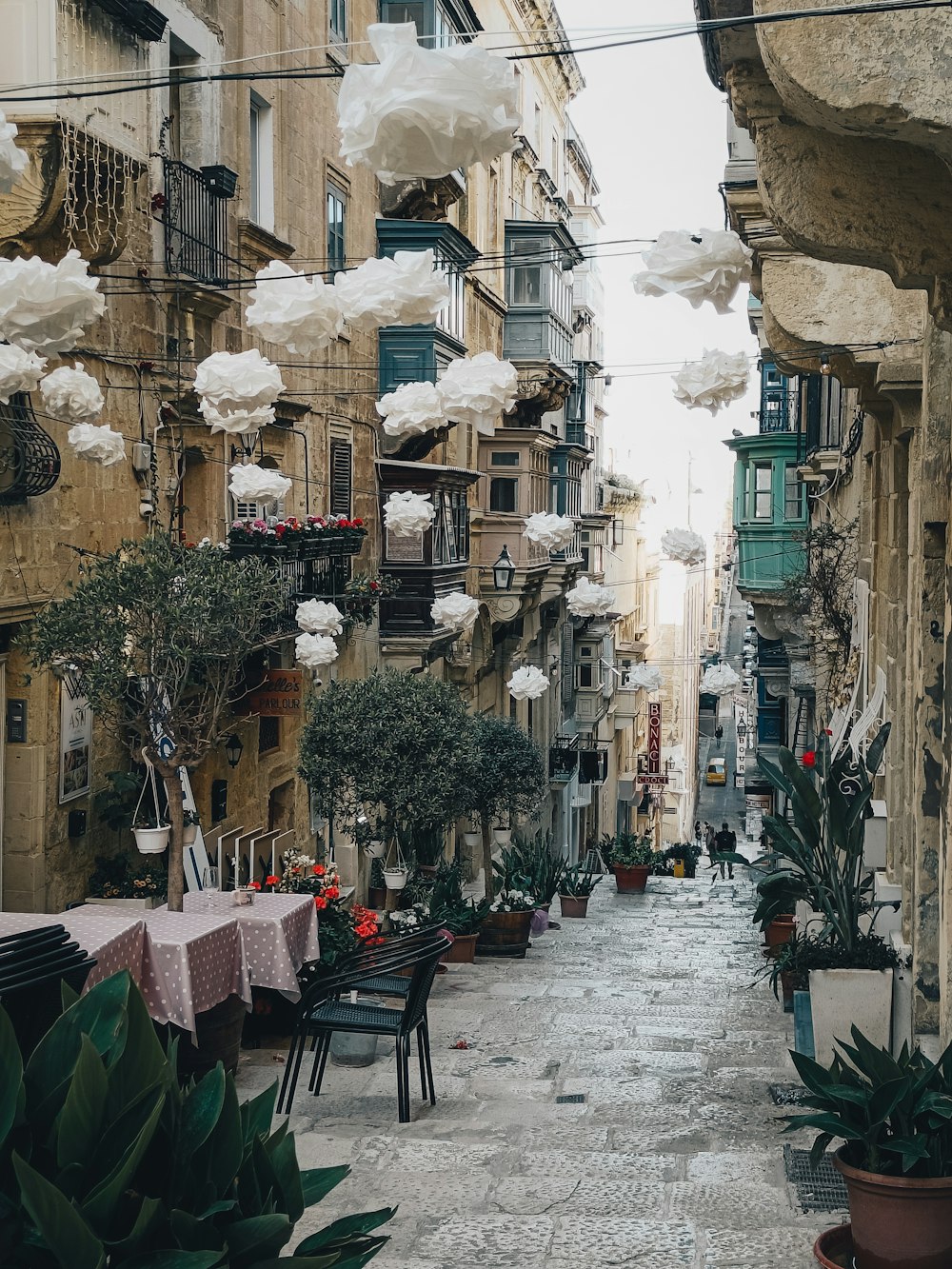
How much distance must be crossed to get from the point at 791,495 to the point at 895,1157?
1051 inches

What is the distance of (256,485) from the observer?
14.3 metres

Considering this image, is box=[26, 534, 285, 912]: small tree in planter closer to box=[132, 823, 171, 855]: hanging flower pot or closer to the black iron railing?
box=[132, 823, 171, 855]: hanging flower pot

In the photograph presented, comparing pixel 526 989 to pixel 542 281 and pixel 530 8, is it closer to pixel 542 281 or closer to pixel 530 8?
pixel 542 281

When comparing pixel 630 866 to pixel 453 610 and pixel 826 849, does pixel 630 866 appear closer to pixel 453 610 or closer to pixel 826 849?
pixel 453 610

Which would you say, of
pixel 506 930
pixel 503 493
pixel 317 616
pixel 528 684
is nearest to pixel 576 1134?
pixel 506 930

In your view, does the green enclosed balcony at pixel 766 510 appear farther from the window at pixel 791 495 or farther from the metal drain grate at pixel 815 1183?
the metal drain grate at pixel 815 1183

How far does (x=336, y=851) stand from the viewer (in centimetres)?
2175

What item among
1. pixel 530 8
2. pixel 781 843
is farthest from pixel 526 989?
pixel 530 8

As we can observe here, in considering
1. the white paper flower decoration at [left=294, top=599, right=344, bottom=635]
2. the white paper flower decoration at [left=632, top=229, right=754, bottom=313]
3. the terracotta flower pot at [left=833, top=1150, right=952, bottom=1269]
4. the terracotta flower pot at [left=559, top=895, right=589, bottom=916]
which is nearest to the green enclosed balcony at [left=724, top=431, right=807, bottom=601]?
the terracotta flower pot at [left=559, top=895, right=589, bottom=916]

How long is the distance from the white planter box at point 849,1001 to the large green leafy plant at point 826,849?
249mm

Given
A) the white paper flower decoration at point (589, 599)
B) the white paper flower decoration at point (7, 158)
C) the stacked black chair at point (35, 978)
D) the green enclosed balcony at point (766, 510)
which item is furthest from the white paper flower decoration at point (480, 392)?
the green enclosed balcony at point (766, 510)

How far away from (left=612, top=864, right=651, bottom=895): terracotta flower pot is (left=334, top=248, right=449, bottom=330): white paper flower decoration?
15569mm

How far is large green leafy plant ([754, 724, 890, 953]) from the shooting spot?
8656mm

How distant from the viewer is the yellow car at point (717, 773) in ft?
279
